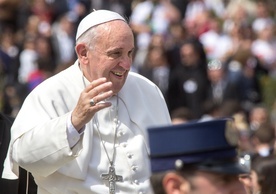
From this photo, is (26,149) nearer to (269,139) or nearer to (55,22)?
(269,139)

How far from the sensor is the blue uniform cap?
4.33 meters

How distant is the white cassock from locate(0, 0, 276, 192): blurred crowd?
26.5ft

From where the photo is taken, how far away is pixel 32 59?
1917 cm

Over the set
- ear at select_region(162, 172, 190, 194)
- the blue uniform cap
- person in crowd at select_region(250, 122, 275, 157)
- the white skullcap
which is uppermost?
person in crowd at select_region(250, 122, 275, 157)

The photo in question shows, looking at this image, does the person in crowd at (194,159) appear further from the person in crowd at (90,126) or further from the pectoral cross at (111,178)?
the pectoral cross at (111,178)

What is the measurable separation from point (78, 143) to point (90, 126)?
355 mm

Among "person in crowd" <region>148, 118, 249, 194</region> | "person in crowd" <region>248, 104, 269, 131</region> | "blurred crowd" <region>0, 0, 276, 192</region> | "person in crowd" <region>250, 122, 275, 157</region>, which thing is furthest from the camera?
"blurred crowd" <region>0, 0, 276, 192</region>

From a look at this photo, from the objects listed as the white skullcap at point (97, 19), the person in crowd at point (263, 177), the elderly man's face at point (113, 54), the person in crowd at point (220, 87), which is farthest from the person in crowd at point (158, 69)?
the elderly man's face at point (113, 54)

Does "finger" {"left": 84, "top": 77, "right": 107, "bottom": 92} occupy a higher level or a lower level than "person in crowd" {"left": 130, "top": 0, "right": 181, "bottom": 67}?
lower

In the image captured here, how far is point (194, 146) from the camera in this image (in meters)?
4.35

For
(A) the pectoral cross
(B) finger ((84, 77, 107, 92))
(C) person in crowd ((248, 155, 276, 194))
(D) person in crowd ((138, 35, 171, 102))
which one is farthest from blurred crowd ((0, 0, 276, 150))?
(B) finger ((84, 77, 107, 92))

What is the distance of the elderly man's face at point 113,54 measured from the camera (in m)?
6.29

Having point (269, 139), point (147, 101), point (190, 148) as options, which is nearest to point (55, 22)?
point (269, 139)

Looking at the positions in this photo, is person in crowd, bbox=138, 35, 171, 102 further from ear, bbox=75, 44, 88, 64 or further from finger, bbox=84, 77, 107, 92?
finger, bbox=84, 77, 107, 92
